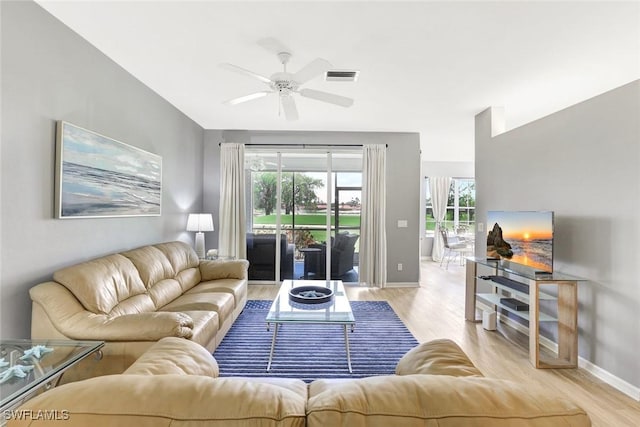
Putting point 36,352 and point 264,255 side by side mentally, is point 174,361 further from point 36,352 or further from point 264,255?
point 264,255

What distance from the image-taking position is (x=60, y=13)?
2.05 m

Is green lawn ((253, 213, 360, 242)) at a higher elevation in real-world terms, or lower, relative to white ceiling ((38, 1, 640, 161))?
lower

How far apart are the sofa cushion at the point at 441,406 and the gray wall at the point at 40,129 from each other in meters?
2.23

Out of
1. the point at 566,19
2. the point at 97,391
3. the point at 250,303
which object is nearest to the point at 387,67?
the point at 566,19

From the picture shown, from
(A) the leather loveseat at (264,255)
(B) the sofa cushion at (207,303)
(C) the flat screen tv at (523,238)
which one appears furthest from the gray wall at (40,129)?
(C) the flat screen tv at (523,238)

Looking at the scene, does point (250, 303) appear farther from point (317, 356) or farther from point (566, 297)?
point (566, 297)

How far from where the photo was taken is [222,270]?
3717 millimetres

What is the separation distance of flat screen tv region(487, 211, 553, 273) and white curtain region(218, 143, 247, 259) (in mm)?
3647

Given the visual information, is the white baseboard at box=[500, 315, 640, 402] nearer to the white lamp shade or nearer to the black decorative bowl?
the black decorative bowl

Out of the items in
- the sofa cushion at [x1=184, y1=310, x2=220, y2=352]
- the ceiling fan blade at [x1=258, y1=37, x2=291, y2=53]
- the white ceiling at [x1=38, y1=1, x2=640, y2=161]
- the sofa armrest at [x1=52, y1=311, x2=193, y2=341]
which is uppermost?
the white ceiling at [x1=38, y1=1, x2=640, y2=161]

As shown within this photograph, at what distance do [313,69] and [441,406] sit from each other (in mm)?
2104

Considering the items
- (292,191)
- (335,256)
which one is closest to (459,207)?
(335,256)

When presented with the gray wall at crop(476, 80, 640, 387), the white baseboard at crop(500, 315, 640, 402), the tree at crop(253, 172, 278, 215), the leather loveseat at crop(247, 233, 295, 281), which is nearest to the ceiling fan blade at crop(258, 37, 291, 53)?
the gray wall at crop(476, 80, 640, 387)

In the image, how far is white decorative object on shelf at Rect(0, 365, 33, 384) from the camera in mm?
1438
